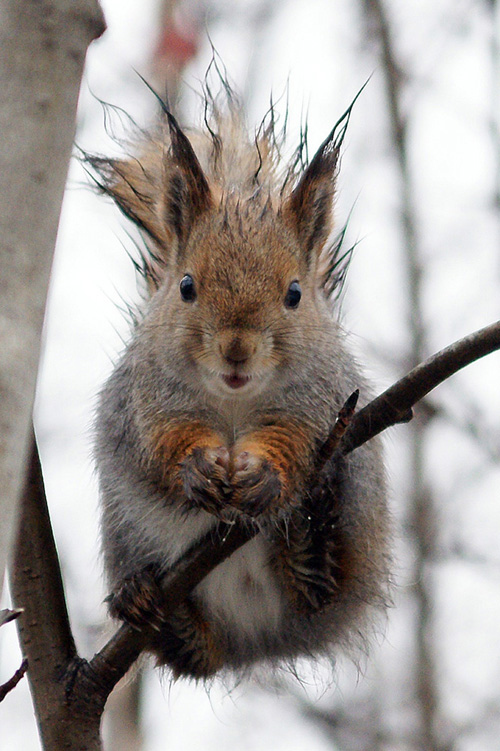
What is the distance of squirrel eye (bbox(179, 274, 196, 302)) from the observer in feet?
9.12

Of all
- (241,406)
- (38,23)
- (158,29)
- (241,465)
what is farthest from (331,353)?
(158,29)

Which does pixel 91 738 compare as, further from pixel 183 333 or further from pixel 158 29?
pixel 158 29

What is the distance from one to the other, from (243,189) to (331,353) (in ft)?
2.18

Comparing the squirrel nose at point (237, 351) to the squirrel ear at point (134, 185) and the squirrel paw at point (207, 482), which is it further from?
the squirrel ear at point (134, 185)

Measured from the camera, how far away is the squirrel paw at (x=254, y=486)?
248cm

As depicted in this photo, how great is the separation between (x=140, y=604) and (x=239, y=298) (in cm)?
85

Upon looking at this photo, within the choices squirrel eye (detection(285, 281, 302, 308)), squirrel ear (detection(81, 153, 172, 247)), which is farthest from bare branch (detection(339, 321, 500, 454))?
squirrel ear (detection(81, 153, 172, 247))

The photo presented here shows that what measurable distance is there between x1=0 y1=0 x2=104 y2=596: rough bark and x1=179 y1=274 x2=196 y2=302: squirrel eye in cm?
132

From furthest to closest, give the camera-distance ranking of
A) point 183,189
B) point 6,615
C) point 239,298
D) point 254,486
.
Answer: point 183,189
point 239,298
point 254,486
point 6,615

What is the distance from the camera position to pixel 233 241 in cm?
285

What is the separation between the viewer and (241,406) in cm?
284

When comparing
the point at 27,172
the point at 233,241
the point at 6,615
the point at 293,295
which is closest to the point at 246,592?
the point at 293,295

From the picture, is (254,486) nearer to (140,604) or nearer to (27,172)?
(140,604)

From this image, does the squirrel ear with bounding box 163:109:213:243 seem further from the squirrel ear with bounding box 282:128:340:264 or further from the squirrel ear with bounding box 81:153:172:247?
the squirrel ear with bounding box 282:128:340:264
